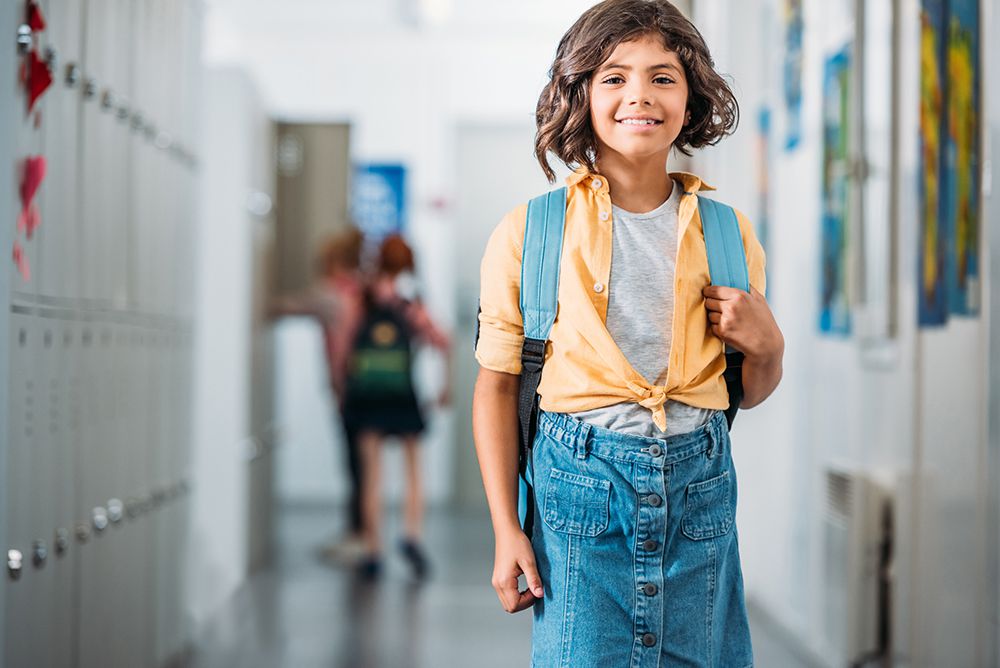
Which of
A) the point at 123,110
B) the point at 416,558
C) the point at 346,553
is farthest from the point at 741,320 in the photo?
the point at 346,553

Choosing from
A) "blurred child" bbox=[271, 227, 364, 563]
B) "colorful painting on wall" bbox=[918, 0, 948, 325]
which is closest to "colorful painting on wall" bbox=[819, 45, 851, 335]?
"colorful painting on wall" bbox=[918, 0, 948, 325]

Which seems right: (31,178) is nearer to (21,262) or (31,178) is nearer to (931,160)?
(21,262)

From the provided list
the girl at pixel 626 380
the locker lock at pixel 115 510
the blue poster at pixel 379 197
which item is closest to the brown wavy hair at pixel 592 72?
the girl at pixel 626 380

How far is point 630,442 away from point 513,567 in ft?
0.65

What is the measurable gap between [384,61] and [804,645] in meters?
5.03

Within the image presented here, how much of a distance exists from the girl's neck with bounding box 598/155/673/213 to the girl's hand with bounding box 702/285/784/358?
132mm

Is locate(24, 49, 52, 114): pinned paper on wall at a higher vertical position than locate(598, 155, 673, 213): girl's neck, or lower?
higher

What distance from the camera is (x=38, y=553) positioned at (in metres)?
2.20

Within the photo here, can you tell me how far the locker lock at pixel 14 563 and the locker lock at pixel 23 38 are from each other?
0.83 meters

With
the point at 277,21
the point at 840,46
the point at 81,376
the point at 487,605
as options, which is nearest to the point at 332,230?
the point at 277,21

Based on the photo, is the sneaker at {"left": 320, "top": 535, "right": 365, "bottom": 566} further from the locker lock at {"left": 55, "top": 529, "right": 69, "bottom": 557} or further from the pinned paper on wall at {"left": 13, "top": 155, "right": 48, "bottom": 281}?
the pinned paper on wall at {"left": 13, "top": 155, "right": 48, "bottom": 281}

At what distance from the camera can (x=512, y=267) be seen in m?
1.44

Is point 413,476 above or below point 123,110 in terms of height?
below

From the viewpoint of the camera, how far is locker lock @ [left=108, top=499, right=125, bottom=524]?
8.88 ft
